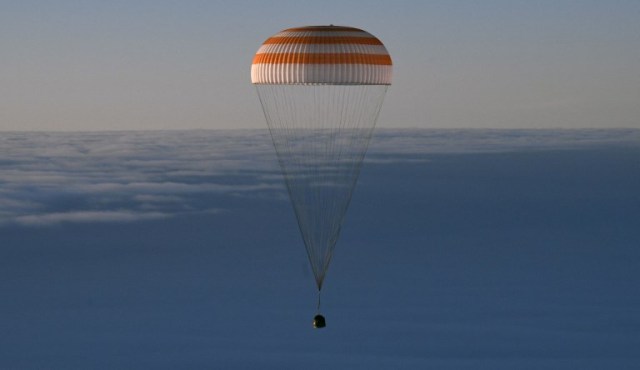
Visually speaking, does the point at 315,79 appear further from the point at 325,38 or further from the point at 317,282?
the point at 317,282

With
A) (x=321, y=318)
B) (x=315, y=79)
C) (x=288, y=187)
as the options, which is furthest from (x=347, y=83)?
(x=321, y=318)

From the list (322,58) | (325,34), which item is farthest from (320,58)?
(325,34)

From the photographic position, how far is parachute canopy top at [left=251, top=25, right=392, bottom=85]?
4875 cm

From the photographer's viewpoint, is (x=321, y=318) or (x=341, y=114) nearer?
(x=341, y=114)

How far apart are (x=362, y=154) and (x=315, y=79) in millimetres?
3302

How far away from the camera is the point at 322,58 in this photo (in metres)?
48.8

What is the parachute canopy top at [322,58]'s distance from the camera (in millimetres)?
48750

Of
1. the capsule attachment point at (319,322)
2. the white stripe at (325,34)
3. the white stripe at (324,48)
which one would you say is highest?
the white stripe at (325,34)

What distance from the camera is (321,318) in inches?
2007

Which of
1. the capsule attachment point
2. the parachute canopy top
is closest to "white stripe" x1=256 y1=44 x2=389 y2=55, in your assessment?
the parachute canopy top

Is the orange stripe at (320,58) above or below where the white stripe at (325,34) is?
below

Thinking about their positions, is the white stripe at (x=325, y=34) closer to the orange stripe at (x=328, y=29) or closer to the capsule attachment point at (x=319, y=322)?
the orange stripe at (x=328, y=29)

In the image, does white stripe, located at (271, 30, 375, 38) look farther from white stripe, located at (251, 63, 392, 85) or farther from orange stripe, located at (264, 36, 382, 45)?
white stripe, located at (251, 63, 392, 85)

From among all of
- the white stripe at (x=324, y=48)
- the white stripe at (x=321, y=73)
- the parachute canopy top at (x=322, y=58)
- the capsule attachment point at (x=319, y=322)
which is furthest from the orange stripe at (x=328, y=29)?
the capsule attachment point at (x=319, y=322)
